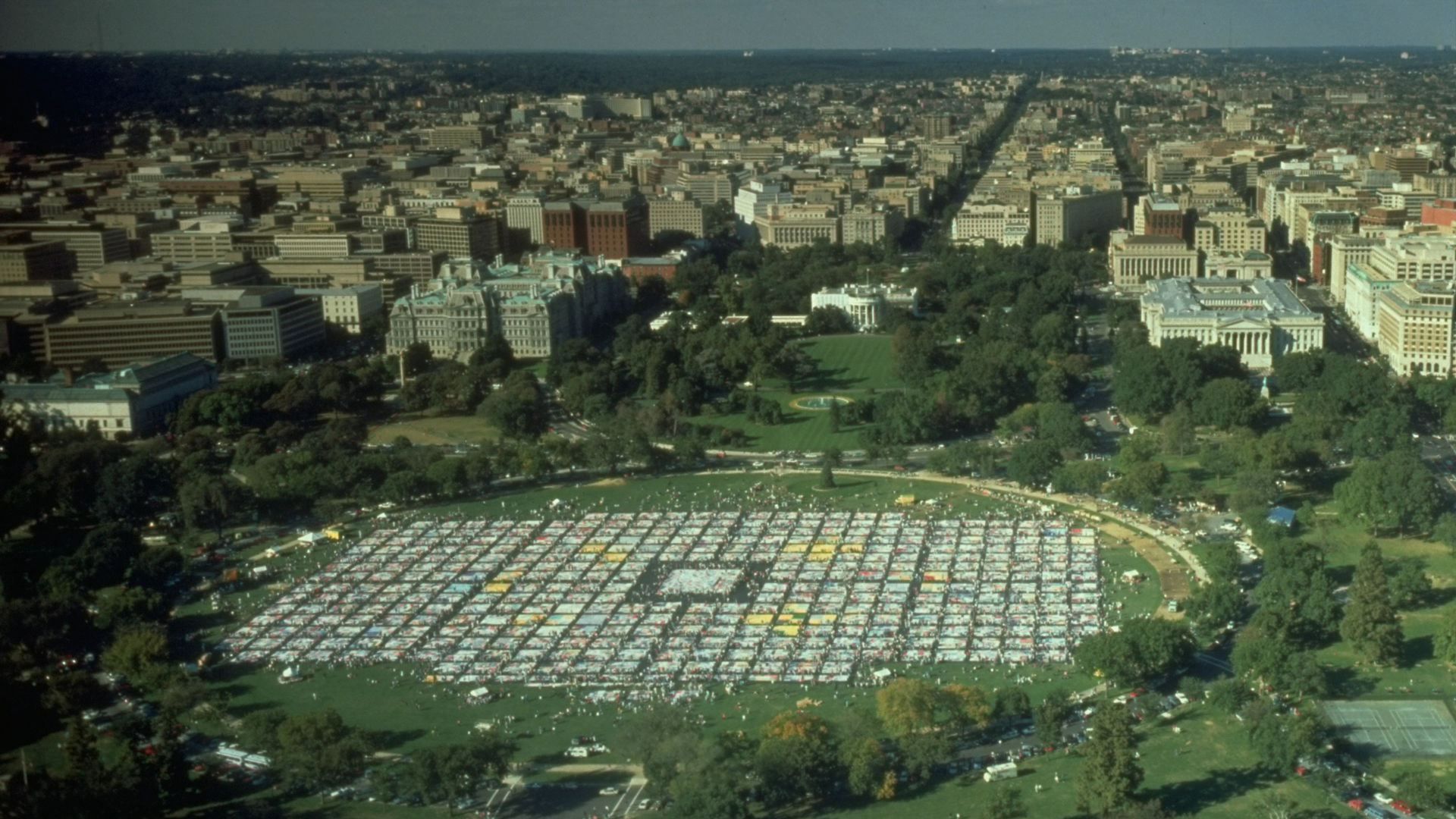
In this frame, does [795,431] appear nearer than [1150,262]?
Yes

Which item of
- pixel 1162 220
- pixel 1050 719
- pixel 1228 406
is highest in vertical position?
pixel 1162 220

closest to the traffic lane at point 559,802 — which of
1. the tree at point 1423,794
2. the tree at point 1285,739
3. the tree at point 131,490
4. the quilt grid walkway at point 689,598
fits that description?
the quilt grid walkway at point 689,598

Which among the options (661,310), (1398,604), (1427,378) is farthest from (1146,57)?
(1398,604)

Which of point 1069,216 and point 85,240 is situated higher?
point 85,240

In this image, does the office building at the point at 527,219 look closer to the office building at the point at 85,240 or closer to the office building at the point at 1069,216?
the office building at the point at 85,240

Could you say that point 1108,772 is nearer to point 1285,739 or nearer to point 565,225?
point 1285,739

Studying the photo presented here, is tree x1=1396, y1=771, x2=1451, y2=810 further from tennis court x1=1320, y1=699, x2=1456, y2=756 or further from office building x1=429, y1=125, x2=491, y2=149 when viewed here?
office building x1=429, y1=125, x2=491, y2=149

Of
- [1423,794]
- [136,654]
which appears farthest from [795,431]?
[1423,794]
